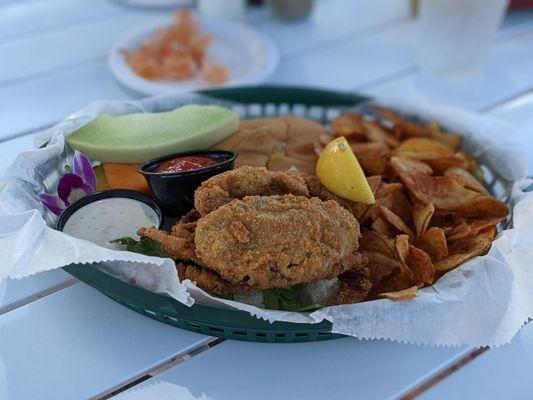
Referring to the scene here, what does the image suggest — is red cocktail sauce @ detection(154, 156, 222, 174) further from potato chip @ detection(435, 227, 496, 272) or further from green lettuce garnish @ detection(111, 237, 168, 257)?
potato chip @ detection(435, 227, 496, 272)

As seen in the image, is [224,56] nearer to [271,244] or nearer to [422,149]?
[422,149]

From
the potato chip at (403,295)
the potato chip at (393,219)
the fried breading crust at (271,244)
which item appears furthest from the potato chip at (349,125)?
the potato chip at (403,295)

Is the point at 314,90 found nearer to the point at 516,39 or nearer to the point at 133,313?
the point at 133,313

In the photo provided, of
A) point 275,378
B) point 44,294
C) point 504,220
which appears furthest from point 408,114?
point 44,294

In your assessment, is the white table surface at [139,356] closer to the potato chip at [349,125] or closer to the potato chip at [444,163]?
the potato chip at [444,163]

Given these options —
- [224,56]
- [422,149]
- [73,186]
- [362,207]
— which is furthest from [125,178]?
[224,56]

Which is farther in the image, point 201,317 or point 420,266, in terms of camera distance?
point 420,266
